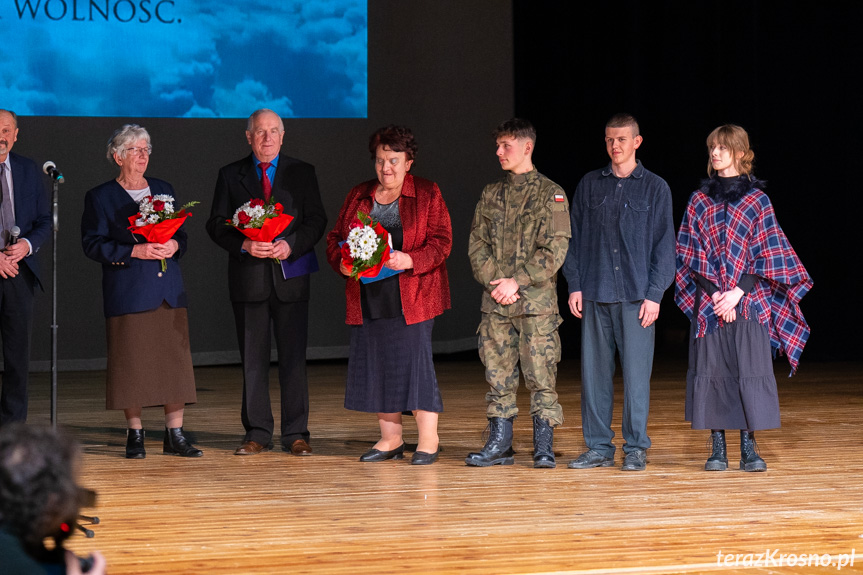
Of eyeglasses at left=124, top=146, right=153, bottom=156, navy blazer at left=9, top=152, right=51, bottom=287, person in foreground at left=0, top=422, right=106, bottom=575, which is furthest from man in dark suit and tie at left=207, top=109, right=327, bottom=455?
person in foreground at left=0, top=422, right=106, bottom=575

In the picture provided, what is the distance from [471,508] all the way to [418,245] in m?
1.32

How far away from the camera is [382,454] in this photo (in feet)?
15.3

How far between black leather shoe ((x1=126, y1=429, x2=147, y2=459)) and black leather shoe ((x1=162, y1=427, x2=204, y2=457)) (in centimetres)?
12

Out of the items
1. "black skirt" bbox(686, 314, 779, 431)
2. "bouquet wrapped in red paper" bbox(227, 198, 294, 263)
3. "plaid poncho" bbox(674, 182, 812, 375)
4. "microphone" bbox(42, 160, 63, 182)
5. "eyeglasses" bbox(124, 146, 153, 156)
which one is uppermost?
"eyeglasses" bbox(124, 146, 153, 156)

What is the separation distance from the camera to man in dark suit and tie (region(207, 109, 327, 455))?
4793 millimetres

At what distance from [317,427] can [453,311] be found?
4346 millimetres

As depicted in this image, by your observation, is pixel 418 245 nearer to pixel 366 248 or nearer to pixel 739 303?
pixel 366 248

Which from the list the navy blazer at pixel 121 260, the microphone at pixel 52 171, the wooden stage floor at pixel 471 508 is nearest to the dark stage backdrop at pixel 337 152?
the wooden stage floor at pixel 471 508

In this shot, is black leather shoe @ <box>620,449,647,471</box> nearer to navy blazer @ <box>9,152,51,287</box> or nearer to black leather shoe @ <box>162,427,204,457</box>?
black leather shoe @ <box>162,427,204,457</box>

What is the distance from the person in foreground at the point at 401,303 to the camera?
4562 mm

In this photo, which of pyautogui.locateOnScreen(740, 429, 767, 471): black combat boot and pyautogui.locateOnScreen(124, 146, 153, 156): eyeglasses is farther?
pyautogui.locateOnScreen(124, 146, 153, 156): eyeglasses

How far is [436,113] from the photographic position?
31.7ft

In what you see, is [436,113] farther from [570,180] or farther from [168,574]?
[168,574]

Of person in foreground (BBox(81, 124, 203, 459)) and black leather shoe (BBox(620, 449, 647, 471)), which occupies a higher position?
person in foreground (BBox(81, 124, 203, 459))
